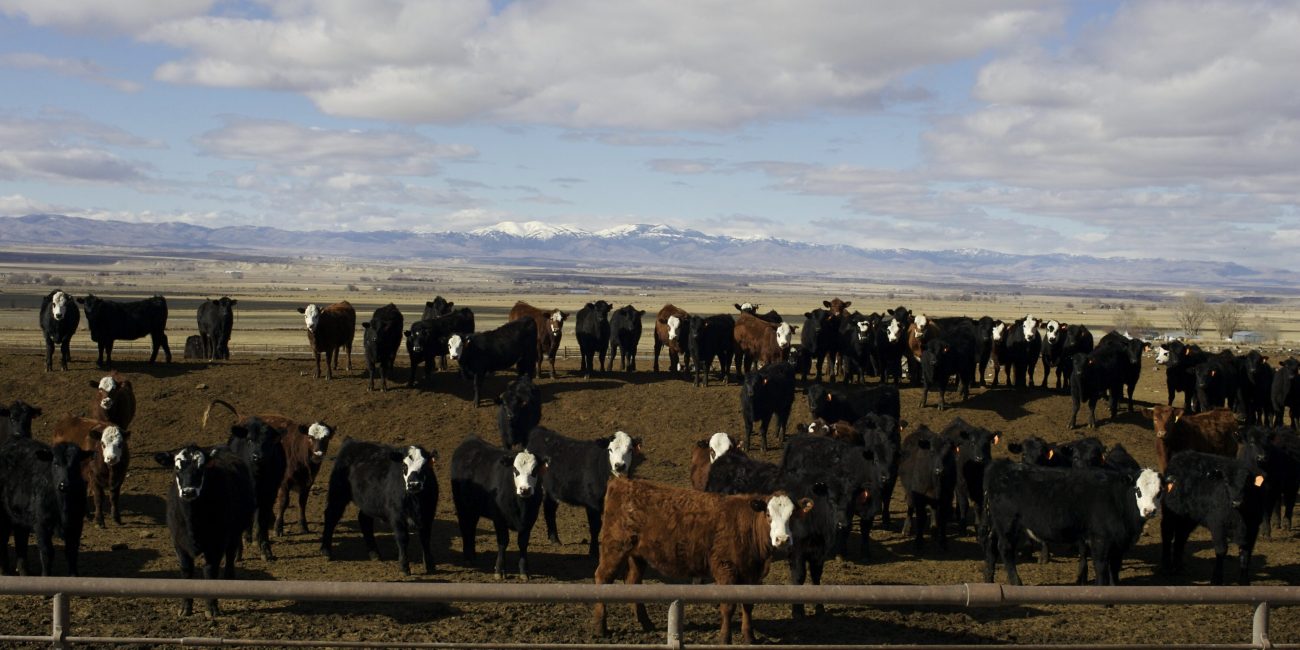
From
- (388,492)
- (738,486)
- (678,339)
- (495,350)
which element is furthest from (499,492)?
(678,339)

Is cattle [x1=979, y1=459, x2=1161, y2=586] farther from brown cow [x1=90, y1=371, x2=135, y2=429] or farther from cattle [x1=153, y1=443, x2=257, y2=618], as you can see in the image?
brown cow [x1=90, y1=371, x2=135, y2=429]

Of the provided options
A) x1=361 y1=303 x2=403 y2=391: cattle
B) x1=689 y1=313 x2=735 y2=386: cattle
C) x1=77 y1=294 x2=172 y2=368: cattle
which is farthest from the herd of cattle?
x1=77 y1=294 x2=172 y2=368: cattle

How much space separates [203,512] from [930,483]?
9486mm

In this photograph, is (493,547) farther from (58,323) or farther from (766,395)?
(58,323)

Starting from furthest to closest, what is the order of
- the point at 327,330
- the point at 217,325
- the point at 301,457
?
the point at 217,325 → the point at 327,330 → the point at 301,457

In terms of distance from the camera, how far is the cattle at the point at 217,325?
28312 mm

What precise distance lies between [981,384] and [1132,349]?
3764mm

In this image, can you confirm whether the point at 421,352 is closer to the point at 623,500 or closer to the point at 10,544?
the point at 10,544

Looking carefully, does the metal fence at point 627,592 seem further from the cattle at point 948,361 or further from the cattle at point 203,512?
the cattle at point 948,361

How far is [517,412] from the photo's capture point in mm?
19859

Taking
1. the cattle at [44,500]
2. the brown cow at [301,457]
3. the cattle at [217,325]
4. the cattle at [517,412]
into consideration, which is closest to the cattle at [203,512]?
the cattle at [44,500]

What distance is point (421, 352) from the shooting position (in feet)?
82.5

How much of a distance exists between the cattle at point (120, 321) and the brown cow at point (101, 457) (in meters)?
10.5

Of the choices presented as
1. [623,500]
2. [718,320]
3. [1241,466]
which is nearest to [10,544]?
[623,500]
